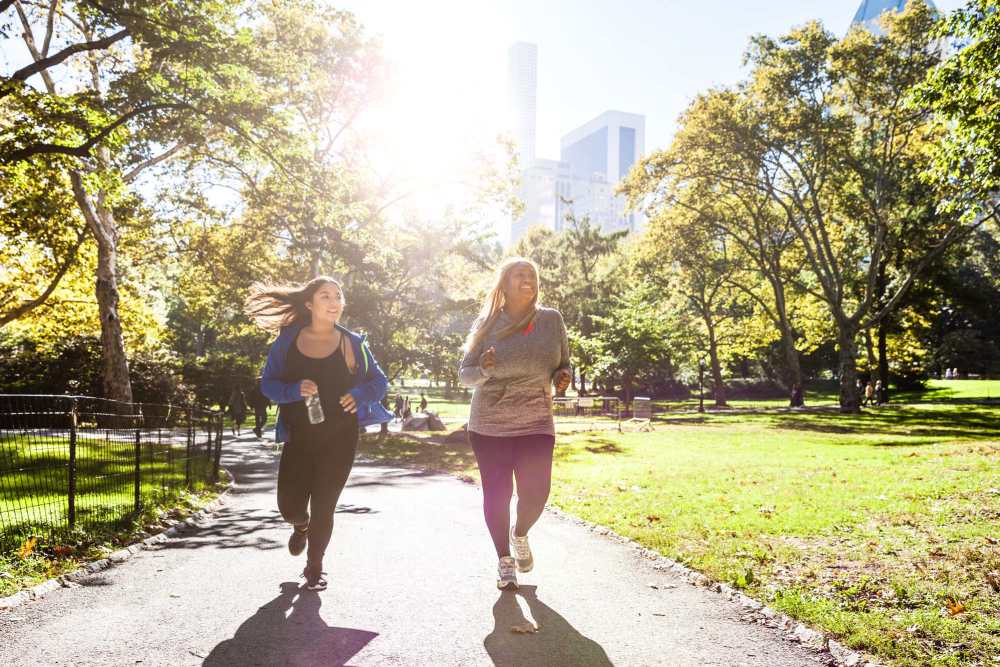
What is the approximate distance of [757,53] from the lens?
86.8ft

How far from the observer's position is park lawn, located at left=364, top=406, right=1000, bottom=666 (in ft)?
12.8

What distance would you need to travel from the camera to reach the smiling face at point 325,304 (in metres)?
4.76

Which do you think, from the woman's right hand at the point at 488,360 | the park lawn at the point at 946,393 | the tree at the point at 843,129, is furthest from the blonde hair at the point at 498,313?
the park lawn at the point at 946,393

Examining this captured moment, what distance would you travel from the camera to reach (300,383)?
450cm

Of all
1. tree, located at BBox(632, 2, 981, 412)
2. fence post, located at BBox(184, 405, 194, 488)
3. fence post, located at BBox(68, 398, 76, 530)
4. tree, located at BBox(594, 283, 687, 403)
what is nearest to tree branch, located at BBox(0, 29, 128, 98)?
fence post, located at BBox(184, 405, 194, 488)

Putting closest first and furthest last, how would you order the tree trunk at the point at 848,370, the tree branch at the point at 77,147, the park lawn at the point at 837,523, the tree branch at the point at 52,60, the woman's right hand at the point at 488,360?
the park lawn at the point at 837,523, the woman's right hand at the point at 488,360, the tree branch at the point at 77,147, the tree branch at the point at 52,60, the tree trunk at the point at 848,370

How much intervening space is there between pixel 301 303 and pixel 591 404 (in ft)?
101

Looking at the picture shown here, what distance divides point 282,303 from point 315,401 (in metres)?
0.92

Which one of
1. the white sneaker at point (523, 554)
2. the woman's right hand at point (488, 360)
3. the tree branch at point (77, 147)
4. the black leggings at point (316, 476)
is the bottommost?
the white sneaker at point (523, 554)

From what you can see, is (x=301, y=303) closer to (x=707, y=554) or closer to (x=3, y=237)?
(x=707, y=554)

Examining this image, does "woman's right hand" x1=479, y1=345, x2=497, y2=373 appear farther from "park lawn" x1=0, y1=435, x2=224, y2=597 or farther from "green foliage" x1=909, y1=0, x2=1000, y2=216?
"green foliage" x1=909, y1=0, x2=1000, y2=216

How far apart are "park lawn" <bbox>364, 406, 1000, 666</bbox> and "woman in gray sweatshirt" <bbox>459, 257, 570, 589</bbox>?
157 cm

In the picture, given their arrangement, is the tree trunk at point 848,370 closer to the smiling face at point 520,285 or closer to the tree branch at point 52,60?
the tree branch at point 52,60

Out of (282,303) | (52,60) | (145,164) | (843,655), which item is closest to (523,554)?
(843,655)
